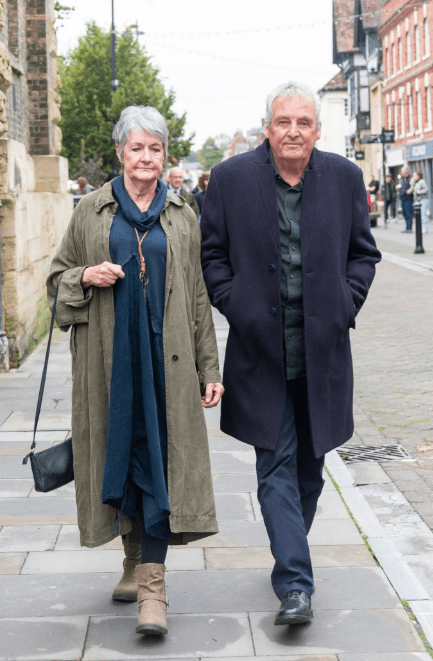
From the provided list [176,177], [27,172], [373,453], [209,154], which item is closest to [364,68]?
[176,177]

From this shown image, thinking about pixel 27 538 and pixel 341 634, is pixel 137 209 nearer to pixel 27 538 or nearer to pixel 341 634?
pixel 341 634

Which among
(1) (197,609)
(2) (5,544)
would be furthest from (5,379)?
(1) (197,609)

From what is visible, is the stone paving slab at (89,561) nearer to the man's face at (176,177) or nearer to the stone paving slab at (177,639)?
the stone paving slab at (177,639)

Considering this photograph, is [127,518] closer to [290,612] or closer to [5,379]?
[290,612]

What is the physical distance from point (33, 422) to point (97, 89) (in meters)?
47.2

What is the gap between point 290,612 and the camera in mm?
3631

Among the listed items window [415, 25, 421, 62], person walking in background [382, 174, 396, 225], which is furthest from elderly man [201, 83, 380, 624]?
window [415, 25, 421, 62]

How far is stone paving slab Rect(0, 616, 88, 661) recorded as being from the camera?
3566 millimetres

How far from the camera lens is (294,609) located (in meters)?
3.64

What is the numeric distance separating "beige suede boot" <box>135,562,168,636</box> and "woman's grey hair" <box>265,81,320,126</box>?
167 centimetres

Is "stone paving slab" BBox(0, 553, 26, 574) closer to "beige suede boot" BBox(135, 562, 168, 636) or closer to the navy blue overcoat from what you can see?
"beige suede boot" BBox(135, 562, 168, 636)

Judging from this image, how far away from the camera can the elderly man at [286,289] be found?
380 cm

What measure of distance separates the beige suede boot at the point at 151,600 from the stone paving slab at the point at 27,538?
Answer: 1005mm

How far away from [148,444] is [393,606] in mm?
1098
